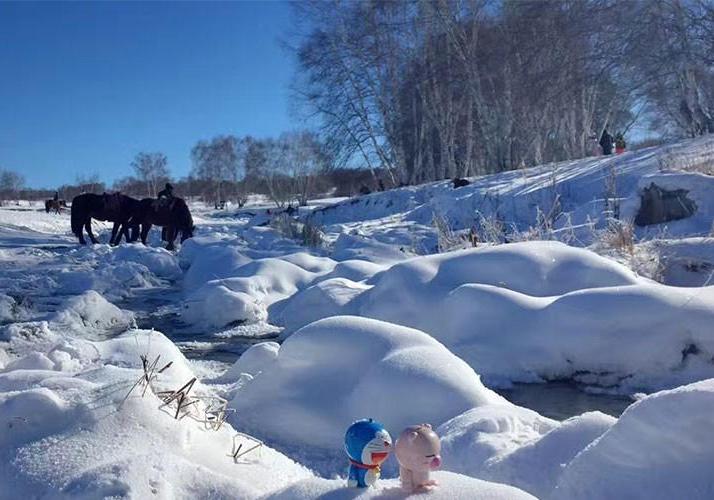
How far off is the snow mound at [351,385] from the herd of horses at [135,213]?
42.8 ft

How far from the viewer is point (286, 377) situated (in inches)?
151

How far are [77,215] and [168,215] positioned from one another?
8.67ft

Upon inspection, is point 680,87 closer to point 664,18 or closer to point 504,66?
point 664,18

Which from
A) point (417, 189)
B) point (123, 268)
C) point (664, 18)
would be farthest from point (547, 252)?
point (664, 18)

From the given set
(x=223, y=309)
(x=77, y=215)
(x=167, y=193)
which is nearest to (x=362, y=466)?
(x=223, y=309)

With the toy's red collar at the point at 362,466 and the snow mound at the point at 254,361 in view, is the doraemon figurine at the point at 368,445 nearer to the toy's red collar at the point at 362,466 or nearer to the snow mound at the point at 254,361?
the toy's red collar at the point at 362,466

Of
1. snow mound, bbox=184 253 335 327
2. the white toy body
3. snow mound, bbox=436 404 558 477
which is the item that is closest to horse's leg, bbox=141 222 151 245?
snow mound, bbox=184 253 335 327

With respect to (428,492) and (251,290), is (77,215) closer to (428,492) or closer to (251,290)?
(251,290)

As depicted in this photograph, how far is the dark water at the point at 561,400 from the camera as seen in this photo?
4.17m

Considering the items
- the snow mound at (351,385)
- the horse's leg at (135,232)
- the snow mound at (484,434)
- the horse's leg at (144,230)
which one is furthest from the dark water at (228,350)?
the horse's leg at (135,232)

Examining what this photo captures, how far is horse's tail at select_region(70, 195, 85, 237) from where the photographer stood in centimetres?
1708

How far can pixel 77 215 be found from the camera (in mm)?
17266

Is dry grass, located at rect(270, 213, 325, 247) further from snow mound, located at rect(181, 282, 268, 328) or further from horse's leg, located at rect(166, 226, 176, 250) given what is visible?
snow mound, located at rect(181, 282, 268, 328)

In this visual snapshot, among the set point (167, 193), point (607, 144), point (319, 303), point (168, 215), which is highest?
point (607, 144)
